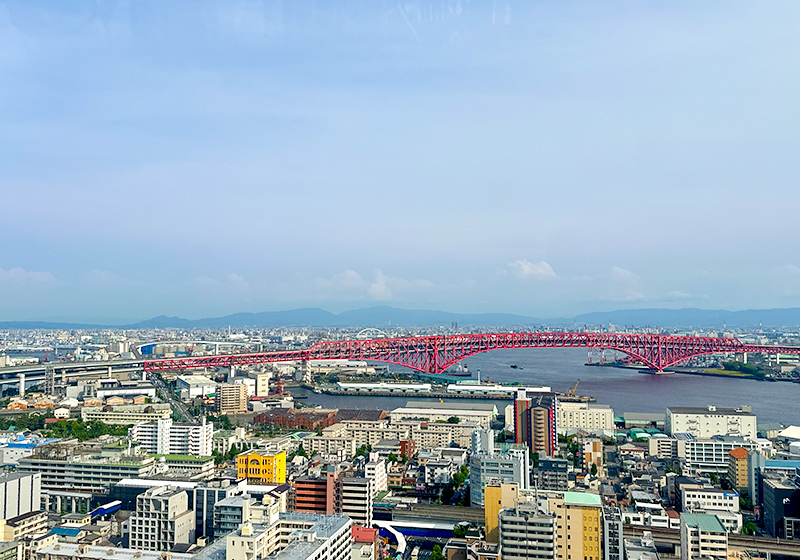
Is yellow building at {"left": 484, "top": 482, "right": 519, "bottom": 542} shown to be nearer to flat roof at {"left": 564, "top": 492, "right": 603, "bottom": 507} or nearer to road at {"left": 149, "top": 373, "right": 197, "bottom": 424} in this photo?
flat roof at {"left": 564, "top": 492, "right": 603, "bottom": 507}

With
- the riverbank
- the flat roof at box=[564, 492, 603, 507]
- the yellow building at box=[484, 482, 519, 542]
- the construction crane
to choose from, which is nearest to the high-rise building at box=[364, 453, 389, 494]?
the yellow building at box=[484, 482, 519, 542]

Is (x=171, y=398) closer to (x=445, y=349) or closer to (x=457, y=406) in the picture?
(x=457, y=406)

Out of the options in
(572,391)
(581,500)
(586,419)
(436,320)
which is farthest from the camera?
(436,320)

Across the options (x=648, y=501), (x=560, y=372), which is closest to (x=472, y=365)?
(x=560, y=372)

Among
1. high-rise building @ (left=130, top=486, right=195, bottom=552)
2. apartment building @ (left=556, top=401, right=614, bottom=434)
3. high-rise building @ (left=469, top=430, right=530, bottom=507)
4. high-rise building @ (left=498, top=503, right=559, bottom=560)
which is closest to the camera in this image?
high-rise building @ (left=498, top=503, right=559, bottom=560)

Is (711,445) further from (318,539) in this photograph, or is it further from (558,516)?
(318,539)

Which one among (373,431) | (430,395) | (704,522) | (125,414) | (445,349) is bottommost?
(430,395)

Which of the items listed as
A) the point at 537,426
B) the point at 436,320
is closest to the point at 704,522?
the point at 537,426

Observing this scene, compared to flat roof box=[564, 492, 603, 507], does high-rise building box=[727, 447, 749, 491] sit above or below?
below
